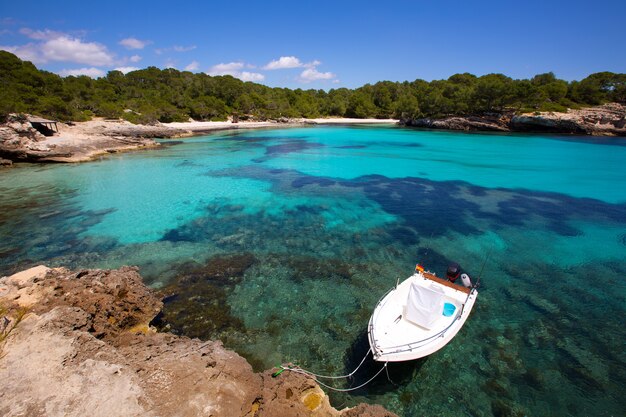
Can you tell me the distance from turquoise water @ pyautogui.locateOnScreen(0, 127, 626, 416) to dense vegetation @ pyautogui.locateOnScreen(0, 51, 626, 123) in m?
32.6

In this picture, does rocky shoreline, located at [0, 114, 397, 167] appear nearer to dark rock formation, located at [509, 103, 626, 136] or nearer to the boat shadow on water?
the boat shadow on water

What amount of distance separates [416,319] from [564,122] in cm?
7301

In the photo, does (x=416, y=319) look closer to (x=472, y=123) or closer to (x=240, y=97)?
(x=472, y=123)

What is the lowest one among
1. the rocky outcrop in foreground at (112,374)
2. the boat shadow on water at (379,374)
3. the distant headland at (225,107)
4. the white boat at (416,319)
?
the boat shadow on water at (379,374)

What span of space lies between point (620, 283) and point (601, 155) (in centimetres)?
3898

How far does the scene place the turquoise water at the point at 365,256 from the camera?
7688mm

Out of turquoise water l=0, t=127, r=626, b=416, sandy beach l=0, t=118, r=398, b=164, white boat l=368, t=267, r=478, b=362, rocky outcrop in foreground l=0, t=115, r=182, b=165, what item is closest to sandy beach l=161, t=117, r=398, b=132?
sandy beach l=0, t=118, r=398, b=164

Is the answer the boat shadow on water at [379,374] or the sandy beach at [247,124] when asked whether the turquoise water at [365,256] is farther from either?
the sandy beach at [247,124]

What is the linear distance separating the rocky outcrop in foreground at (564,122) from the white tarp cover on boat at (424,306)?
70.8 metres

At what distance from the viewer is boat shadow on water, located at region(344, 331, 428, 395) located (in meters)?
7.25

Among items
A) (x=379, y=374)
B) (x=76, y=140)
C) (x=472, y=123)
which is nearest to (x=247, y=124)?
(x=76, y=140)

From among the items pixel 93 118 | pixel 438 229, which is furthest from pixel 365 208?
pixel 93 118

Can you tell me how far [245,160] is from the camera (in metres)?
35.8

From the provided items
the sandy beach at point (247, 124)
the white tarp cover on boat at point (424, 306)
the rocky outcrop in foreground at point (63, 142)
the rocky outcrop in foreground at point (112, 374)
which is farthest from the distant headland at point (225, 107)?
the white tarp cover on boat at point (424, 306)
